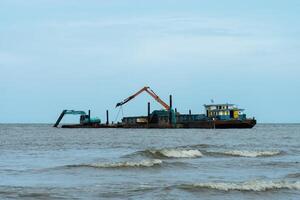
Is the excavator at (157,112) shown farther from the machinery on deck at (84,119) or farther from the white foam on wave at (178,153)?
the white foam on wave at (178,153)

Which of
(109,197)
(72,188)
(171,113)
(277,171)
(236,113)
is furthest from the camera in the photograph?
(171,113)

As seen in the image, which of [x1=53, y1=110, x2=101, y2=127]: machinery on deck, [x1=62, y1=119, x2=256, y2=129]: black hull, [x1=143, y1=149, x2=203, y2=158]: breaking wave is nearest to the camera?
[x1=143, y1=149, x2=203, y2=158]: breaking wave

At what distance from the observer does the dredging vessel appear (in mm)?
114562

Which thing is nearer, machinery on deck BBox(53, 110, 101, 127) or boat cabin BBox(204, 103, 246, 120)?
boat cabin BBox(204, 103, 246, 120)

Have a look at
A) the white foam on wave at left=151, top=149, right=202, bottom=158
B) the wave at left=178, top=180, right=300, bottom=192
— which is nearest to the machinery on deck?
the white foam on wave at left=151, top=149, right=202, bottom=158

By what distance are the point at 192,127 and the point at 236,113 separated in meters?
13.7

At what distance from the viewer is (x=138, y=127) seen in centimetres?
13075

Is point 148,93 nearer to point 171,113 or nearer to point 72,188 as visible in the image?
point 171,113

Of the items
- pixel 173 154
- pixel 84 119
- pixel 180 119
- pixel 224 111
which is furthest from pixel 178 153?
pixel 84 119

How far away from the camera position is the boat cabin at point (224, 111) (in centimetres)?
11419

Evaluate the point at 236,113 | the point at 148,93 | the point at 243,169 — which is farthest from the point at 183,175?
the point at 148,93

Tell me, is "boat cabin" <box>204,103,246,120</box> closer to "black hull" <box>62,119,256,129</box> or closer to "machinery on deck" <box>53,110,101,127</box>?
"black hull" <box>62,119,256,129</box>

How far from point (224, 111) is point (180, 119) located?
52.6ft

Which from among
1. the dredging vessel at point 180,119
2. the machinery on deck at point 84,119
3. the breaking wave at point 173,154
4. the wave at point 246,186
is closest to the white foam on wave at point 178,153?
the breaking wave at point 173,154
